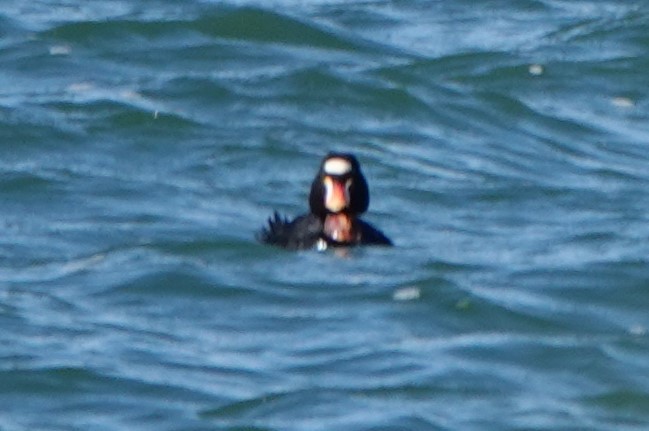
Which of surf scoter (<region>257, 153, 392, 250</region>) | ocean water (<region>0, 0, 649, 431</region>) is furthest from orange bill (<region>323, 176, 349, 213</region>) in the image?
ocean water (<region>0, 0, 649, 431</region>)

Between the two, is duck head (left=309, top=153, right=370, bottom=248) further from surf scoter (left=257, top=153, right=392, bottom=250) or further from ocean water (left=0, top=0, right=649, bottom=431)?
ocean water (left=0, top=0, right=649, bottom=431)

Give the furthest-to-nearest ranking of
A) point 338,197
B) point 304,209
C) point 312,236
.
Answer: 1. point 304,209
2. point 312,236
3. point 338,197

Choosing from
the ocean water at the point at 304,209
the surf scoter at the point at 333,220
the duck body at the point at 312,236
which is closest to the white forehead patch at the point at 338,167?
the surf scoter at the point at 333,220

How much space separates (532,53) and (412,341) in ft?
27.1

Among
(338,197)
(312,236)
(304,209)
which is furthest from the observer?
(304,209)

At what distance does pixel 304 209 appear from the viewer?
15.6 metres

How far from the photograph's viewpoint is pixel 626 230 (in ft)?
49.2

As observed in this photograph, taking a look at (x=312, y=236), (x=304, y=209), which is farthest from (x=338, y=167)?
(x=304, y=209)

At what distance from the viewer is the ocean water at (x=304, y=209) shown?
11.1m

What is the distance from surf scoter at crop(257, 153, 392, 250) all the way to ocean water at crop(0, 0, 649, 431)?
0.33 ft

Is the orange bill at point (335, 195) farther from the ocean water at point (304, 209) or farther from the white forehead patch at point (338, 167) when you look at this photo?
the ocean water at point (304, 209)

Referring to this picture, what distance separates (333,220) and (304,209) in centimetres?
184

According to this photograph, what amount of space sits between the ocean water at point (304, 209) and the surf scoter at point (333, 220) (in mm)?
100

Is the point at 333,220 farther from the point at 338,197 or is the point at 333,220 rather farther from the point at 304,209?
the point at 304,209
